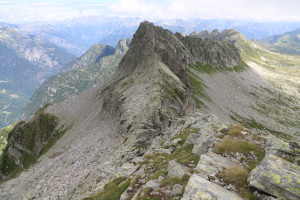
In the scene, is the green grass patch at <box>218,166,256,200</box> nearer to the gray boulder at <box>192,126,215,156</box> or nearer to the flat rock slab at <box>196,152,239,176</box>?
the flat rock slab at <box>196,152,239,176</box>

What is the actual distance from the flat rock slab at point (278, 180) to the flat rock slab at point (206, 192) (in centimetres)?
164

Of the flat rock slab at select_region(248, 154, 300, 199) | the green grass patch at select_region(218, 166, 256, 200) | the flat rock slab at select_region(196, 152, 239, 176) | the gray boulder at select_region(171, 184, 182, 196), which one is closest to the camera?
the flat rock slab at select_region(248, 154, 300, 199)

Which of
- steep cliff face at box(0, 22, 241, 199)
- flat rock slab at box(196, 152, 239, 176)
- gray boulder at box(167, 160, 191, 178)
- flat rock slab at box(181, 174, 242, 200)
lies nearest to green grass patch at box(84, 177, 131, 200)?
steep cliff face at box(0, 22, 241, 199)

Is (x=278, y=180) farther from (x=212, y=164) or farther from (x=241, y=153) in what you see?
(x=241, y=153)

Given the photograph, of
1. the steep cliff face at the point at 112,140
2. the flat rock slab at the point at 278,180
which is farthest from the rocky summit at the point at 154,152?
the steep cliff face at the point at 112,140

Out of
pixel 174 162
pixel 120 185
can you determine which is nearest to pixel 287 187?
pixel 174 162

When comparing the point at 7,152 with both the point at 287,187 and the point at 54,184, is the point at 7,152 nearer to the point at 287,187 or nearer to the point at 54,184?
the point at 54,184

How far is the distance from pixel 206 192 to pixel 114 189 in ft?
31.1

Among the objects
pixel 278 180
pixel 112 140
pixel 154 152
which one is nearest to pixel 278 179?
pixel 278 180

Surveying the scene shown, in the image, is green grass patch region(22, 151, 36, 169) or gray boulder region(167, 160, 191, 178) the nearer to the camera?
gray boulder region(167, 160, 191, 178)

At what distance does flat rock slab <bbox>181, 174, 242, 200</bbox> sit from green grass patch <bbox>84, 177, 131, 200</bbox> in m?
7.07

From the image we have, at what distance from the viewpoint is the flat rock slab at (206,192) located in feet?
34.4

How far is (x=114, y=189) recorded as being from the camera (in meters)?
16.7

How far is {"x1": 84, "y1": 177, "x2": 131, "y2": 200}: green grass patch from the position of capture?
15580mm
